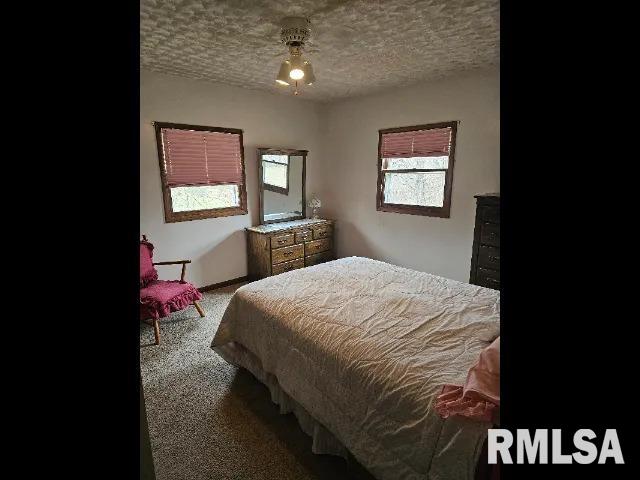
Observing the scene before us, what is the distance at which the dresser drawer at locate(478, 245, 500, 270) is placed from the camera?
3.18 m

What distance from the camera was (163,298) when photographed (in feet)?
9.52

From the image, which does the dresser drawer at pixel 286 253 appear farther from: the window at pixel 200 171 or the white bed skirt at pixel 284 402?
the white bed skirt at pixel 284 402

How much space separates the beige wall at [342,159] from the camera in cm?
351

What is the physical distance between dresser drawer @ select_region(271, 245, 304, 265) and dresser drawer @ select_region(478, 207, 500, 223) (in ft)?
7.62

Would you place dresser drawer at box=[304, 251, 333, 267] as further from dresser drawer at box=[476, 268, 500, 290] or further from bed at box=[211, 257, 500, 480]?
dresser drawer at box=[476, 268, 500, 290]

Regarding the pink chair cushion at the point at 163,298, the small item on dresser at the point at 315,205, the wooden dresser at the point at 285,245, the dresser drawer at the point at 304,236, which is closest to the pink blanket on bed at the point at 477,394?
the pink chair cushion at the point at 163,298

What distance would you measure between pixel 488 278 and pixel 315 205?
8.79ft

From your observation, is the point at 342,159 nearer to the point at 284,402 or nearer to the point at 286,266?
the point at 286,266

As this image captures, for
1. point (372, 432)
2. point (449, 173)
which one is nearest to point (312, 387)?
point (372, 432)

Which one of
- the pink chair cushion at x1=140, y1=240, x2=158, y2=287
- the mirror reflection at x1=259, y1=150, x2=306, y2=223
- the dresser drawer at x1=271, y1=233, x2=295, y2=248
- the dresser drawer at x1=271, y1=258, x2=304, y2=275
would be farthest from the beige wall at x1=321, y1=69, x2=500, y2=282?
the pink chair cushion at x1=140, y1=240, x2=158, y2=287

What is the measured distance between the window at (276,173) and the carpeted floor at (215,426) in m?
2.43

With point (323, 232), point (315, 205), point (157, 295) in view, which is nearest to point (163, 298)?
point (157, 295)
